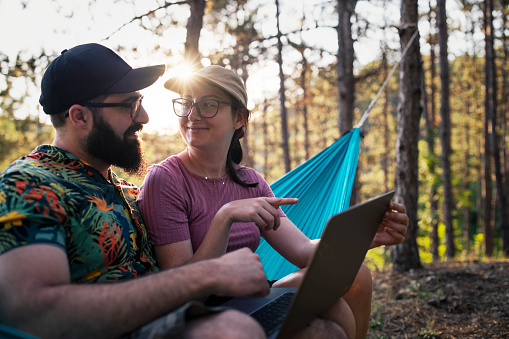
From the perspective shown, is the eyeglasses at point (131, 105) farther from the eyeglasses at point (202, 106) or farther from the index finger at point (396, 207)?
the index finger at point (396, 207)

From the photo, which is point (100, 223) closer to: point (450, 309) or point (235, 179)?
point (235, 179)

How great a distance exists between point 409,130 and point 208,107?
9.09ft

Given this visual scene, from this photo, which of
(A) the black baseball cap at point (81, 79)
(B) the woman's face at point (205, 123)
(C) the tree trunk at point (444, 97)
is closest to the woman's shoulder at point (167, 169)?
(B) the woman's face at point (205, 123)

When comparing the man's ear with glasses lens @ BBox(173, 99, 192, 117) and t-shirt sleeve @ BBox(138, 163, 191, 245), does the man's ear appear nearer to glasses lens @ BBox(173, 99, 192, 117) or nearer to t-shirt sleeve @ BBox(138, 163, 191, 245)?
t-shirt sleeve @ BBox(138, 163, 191, 245)

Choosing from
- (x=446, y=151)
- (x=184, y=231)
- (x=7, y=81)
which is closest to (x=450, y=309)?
(x=184, y=231)

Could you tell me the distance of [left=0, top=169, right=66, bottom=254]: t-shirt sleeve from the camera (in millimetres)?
823

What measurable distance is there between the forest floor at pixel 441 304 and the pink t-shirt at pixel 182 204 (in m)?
1.32

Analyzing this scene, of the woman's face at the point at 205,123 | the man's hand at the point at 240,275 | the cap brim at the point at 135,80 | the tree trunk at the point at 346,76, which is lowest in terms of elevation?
the man's hand at the point at 240,275

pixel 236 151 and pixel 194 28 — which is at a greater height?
pixel 194 28

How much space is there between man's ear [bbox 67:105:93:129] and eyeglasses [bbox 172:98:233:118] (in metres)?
0.44

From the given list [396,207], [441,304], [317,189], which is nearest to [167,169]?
[396,207]

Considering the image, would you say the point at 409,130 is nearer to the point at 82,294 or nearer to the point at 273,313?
the point at 273,313

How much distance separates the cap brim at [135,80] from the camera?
1.24m

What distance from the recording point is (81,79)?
118 centimetres
